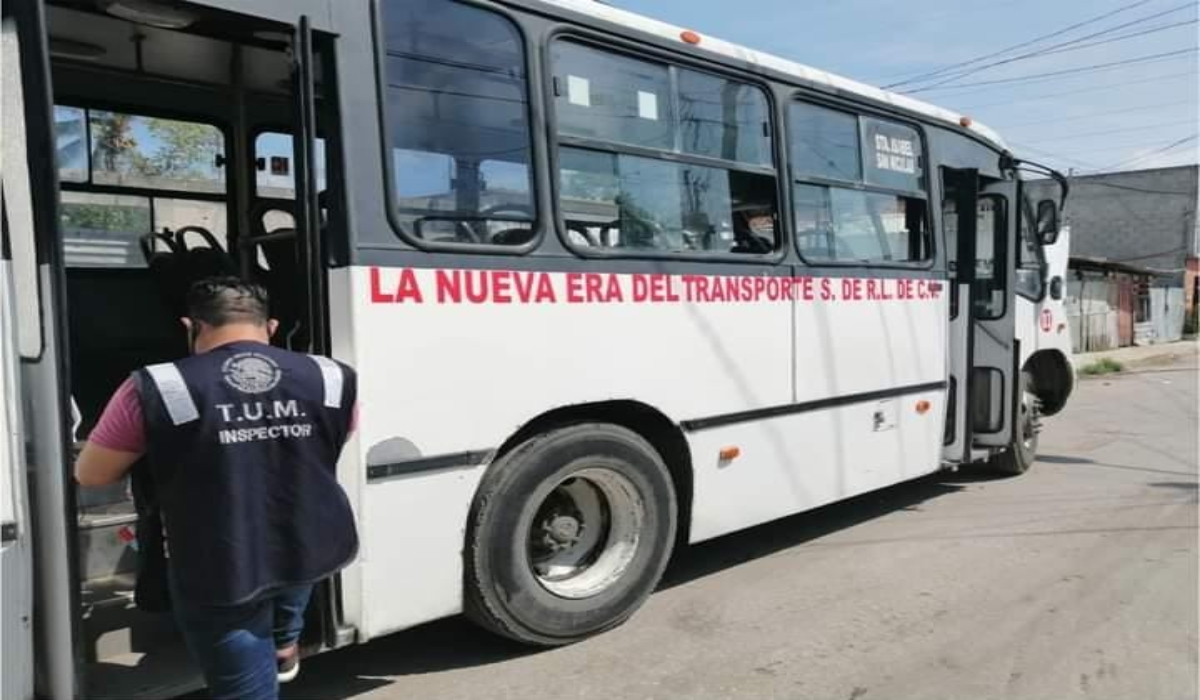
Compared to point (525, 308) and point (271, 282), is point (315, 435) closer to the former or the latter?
point (525, 308)

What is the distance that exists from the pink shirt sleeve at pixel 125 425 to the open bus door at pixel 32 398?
0.46m

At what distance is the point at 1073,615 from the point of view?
173 inches

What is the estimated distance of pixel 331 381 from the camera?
247 cm

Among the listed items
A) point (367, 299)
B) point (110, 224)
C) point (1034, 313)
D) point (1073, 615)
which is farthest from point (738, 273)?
point (1034, 313)

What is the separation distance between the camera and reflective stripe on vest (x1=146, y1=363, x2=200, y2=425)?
220 centimetres

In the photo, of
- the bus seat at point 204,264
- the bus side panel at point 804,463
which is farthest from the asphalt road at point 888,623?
the bus seat at point 204,264

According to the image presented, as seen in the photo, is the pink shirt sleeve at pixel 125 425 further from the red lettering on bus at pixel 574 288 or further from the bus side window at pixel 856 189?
the bus side window at pixel 856 189

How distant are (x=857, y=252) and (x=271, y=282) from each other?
11.0ft

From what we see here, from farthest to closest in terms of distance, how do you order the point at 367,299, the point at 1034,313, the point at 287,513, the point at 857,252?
1. the point at 1034,313
2. the point at 857,252
3. the point at 367,299
4. the point at 287,513

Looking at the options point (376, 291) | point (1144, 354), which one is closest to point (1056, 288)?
point (376, 291)

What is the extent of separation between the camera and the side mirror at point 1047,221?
7.08 meters

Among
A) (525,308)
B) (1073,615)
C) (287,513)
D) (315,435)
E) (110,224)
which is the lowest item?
(1073,615)

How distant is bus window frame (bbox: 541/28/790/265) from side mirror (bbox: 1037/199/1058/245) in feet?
11.2

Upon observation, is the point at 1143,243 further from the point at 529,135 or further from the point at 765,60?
the point at 529,135
